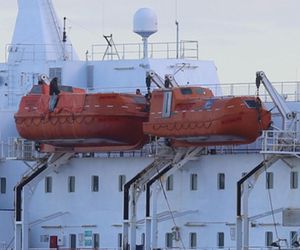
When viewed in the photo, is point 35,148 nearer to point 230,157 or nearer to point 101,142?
point 101,142

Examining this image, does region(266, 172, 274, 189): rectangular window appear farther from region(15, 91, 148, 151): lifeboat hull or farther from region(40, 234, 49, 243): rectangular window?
region(40, 234, 49, 243): rectangular window

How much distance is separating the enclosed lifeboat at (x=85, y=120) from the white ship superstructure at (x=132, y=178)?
1.36 m

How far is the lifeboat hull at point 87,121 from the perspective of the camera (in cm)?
7788

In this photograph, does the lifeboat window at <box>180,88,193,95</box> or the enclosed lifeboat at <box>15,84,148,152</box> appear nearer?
the lifeboat window at <box>180,88,193,95</box>

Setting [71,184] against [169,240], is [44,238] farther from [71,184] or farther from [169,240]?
[169,240]

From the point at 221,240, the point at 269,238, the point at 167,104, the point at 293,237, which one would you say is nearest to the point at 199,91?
the point at 167,104

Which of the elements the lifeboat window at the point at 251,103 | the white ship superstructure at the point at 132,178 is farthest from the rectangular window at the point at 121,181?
the lifeboat window at the point at 251,103

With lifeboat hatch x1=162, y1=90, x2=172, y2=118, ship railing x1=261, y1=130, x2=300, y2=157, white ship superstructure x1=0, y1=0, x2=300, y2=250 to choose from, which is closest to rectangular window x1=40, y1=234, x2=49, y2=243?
white ship superstructure x1=0, y1=0, x2=300, y2=250

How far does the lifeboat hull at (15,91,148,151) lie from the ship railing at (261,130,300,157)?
21.0 ft

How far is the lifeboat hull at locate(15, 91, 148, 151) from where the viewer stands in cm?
7788

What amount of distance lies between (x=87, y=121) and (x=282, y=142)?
848cm

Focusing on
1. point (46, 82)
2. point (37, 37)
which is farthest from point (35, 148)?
point (37, 37)

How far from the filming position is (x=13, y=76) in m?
86.7

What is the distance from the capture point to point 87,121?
3071 inches
